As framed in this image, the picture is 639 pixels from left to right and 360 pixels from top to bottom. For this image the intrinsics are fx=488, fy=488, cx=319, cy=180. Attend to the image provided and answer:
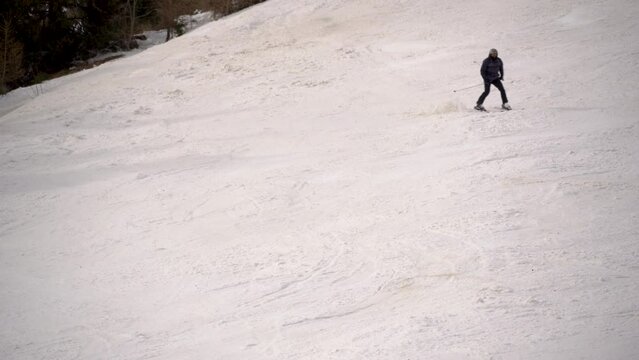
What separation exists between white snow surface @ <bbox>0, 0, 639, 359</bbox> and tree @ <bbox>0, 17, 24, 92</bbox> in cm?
686

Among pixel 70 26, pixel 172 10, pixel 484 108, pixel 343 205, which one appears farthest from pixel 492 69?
pixel 70 26

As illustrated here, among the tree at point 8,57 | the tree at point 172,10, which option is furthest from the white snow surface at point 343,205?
the tree at point 172,10

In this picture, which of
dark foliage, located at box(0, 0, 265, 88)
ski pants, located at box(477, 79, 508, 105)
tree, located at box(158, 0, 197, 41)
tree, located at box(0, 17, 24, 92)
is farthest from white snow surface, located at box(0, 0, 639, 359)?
tree, located at box(158, 0, 197, 41)

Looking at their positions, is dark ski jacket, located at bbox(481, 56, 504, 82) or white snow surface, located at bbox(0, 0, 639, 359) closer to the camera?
white snow surface, located at bbox(0, 0, 639, 359)

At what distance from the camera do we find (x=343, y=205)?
950 centimetres

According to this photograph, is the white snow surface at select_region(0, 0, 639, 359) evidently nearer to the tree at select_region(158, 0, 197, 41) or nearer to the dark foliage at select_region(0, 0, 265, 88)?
the dark foliage at select_region(0, 0, 265, 88)

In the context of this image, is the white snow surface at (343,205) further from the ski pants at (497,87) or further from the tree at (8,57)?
the tree at (8,57)

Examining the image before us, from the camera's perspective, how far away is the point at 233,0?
27406mm

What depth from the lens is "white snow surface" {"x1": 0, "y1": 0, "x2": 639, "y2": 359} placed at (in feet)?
19.9

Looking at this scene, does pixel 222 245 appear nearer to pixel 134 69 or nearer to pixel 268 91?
pixel 268 91

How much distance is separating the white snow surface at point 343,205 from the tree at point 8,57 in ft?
22.5

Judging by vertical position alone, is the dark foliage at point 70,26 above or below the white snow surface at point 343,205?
above

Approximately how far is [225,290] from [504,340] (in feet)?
12.9

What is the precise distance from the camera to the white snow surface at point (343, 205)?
19.9ft
